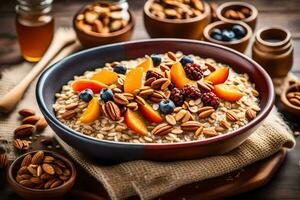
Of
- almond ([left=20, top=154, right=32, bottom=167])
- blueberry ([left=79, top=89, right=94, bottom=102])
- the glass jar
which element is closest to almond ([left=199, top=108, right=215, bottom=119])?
blueberry ([left=79, top=89, right=94, bottom=102])

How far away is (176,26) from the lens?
1781 mm

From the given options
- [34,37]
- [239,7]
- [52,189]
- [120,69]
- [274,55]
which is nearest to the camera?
[52,189]

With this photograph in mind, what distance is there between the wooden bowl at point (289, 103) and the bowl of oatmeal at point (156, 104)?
10 centimetres

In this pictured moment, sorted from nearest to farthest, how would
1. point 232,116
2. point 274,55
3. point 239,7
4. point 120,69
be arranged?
point 232,116 → point 120,69 → point 274,55 → point 239,7

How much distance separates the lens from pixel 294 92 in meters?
1.65

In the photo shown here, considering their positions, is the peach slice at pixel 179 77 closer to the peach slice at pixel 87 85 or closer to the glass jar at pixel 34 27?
the peach slice at pixel 87 85

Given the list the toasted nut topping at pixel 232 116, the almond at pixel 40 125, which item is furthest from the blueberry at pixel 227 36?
the almond at pixel 40 125

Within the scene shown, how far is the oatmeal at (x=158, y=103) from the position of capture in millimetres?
1389

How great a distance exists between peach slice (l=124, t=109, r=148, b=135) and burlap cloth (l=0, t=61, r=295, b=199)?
0.19 ft

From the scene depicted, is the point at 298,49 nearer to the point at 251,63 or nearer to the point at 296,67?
the point at 296,67

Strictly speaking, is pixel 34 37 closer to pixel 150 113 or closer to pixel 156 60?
pixel 156 60

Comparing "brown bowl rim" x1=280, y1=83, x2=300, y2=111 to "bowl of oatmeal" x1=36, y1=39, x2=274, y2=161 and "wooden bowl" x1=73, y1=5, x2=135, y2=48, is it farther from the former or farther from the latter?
"wooden bowl" x1=73, y1=5, x2=135, y2=48

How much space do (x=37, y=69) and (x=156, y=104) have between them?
0.42 metres

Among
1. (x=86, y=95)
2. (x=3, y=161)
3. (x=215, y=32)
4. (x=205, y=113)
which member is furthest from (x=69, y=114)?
(x=215, y=32)
